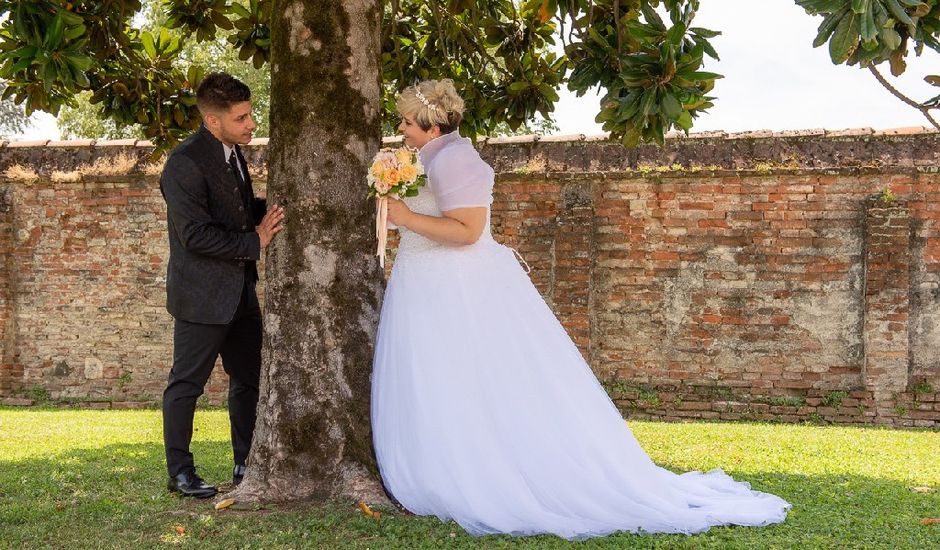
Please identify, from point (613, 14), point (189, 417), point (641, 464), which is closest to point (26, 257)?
point (189, 417)

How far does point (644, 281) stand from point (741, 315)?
3.55 feet

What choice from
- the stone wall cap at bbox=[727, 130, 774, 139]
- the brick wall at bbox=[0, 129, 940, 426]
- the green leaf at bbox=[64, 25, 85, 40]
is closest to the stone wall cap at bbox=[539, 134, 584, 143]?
the brick wall at bbox=[0, 129, 940, 426]

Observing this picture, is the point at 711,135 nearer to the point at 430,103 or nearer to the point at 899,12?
the point at 430,103

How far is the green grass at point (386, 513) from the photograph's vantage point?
171 inches

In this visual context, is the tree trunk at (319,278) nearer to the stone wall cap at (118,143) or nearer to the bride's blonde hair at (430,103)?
the bride's blonde hair at (430,103)

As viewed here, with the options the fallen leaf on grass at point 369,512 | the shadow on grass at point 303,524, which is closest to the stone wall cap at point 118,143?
the shadow on grass at point 303,524

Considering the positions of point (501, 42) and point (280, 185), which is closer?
point (280, 185)

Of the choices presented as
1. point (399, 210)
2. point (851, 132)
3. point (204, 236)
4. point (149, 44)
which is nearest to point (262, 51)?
point (149, 44)

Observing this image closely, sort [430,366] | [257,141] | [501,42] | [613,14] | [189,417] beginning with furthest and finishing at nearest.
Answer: [257,141] → [501,42] → [613,14] → [189,417] → [430,366]

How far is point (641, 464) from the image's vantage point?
15.9 ft

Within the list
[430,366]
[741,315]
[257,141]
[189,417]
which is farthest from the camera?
[257,141]

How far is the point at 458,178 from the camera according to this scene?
4738 mm

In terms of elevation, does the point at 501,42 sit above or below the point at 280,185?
above

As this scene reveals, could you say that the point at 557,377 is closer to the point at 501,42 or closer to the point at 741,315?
the point at 501,42
